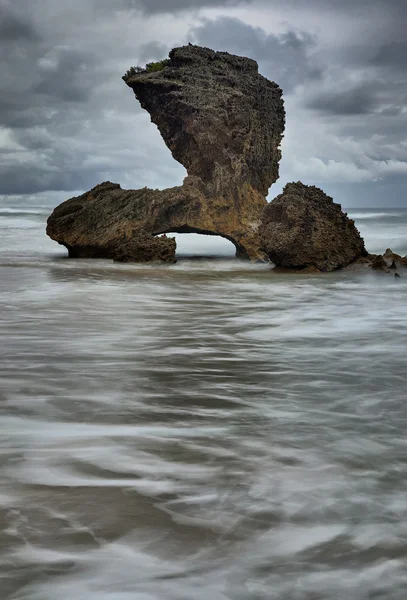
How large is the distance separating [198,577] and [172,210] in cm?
1228

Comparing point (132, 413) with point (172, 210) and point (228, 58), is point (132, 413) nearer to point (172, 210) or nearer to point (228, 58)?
point (172, 210)

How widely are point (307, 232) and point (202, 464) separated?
905 cm

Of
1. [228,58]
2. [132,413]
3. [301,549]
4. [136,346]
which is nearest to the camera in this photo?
[301,549]

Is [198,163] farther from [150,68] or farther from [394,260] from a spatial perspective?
[394,260]

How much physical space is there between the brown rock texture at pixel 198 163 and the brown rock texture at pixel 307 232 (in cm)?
233

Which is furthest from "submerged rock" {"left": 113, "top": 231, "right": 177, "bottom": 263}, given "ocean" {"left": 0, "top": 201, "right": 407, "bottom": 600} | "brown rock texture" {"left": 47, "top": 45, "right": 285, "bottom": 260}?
"ocean" {"left": 0, "top": 201, "right": 407, "bottom": 600}

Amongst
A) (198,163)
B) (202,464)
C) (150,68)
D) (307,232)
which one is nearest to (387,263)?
(307,232)

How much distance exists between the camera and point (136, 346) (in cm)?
439

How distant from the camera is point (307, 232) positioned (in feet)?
35.9

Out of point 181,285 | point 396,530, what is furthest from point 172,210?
point 396,530

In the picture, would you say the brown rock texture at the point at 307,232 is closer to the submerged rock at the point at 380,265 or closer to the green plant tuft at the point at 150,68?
the submerged rock at the point at 380,265

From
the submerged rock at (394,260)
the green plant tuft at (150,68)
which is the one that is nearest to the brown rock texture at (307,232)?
the submerged rock at (394,260)

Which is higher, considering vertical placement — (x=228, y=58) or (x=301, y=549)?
(x=228, y=58)

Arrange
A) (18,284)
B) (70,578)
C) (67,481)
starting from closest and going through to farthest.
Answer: (70,578) → (67,481) → (18,284)
